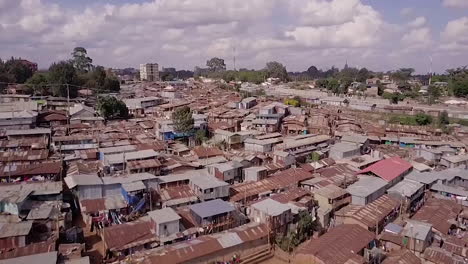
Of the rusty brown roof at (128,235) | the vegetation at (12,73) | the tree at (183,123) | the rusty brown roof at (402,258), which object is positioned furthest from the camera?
the vegetation at (12,73)

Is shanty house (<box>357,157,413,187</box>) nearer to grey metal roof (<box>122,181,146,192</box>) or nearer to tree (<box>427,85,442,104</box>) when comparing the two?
grey metal roof (<box>122,181,146,192</box>)

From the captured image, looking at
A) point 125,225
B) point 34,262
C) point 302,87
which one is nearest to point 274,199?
point 125,225

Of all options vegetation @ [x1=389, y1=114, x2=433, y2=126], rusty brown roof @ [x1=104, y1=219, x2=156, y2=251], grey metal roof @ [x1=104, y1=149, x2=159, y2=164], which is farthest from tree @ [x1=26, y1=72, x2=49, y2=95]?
vegetation @ [x1=389, y1=114, x2=433, y2=126]

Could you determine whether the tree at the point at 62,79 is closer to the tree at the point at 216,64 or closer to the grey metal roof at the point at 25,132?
the grey metal roof at the point at 25,132

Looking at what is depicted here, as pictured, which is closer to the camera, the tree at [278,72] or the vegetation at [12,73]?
the vegetation at [12,73]

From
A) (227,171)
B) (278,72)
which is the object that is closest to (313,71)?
(278,72)

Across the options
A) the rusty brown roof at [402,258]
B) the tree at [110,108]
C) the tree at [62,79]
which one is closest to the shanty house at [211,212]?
the rusty brown roof at [402,258]
